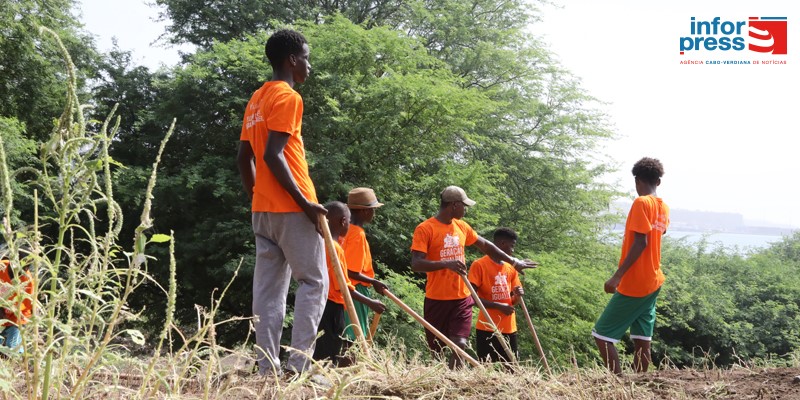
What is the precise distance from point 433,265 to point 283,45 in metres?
2.44

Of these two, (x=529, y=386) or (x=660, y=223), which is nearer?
(x=529, y=386)

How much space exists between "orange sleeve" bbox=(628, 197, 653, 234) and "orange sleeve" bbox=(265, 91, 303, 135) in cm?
267

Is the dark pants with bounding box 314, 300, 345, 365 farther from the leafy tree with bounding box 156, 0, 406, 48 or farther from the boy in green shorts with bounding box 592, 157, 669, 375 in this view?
the leafy tree with bounding box 156, 0, 406, 48

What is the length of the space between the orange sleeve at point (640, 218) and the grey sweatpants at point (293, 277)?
8.19ft

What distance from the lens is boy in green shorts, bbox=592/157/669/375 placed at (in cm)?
479

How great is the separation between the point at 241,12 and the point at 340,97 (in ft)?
19.2

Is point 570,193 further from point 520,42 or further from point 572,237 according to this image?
point 520,42

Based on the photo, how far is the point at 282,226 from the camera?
3.41 meters

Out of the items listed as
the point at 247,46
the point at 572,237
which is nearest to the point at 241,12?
the point at 247,46

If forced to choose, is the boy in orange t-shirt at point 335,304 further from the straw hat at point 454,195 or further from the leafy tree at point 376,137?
the leafy tree at point 376,137

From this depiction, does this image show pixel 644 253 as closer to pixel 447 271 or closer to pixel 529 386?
pixel 447 271

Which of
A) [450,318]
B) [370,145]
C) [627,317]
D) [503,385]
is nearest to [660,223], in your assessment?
[627,317]

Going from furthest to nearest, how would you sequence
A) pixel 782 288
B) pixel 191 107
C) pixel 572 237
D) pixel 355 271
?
pixel 782 288
pixel 572 237
pixel 191 107
pixel 355 271

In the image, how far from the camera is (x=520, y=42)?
67.9 ft
